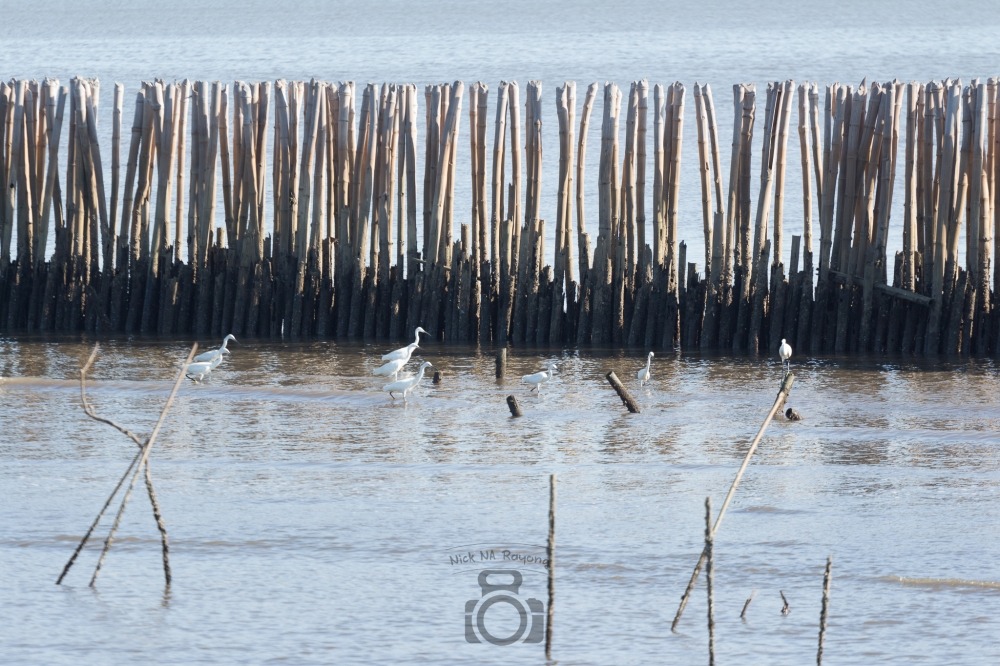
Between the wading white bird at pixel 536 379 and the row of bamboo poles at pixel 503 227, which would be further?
the row of bamboo poles at pixel 503 227

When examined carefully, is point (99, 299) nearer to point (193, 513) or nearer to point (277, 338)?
point (277, 338)

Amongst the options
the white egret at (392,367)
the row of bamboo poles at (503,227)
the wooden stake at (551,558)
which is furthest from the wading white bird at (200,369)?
the wooden stake at (551,558)

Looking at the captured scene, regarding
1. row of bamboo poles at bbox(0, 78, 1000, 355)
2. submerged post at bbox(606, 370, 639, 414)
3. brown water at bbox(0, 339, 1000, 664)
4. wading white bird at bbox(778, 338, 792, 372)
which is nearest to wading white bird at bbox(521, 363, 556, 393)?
brown water at bbox(0, 339, 1000, 664)

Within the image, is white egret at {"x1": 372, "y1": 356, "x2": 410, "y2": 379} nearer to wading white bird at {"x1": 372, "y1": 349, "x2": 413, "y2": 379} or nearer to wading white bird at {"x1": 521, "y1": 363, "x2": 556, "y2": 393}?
wading white bird at {"x1": 372, "y1": 349, "x2": 413, "y2": 379}

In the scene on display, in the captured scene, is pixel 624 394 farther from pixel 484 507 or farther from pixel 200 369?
pixel 200 369

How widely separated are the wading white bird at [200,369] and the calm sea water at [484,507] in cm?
13

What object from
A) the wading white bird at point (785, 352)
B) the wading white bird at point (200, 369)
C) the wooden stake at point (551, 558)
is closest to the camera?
the wooden stake at point (551, 558)

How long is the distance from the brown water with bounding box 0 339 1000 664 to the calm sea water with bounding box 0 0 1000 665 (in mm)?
19

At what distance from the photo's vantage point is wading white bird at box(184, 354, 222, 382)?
10836 mm

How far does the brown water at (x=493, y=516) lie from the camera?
5676 mm

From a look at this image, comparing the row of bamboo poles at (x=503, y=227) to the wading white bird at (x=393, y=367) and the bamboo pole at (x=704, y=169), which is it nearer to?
the bamboo pole at (x=704, y=169)

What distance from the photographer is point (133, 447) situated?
8.60 m

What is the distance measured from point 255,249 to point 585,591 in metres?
7.82

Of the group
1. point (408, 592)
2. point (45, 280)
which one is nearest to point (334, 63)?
point (45, 280)
